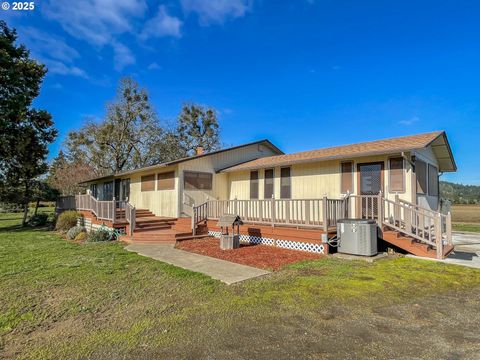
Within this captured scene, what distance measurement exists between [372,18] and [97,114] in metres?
27.1

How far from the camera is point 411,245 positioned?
777 centimetres

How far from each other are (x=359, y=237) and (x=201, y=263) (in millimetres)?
4429

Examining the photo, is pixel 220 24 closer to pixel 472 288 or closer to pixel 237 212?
pixel 237 212

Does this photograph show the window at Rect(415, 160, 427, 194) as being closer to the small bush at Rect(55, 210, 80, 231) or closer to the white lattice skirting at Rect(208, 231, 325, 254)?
the white lattice skirting at Rect(208, 231, 325, 254)

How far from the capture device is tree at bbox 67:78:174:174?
2889 cm

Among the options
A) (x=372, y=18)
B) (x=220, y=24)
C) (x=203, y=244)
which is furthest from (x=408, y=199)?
(x=220, y=24)

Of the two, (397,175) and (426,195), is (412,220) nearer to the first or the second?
(397,175)

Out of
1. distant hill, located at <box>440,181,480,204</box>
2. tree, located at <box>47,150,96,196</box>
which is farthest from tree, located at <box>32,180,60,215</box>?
distant hill, located at <box>440,181,480,204</box>

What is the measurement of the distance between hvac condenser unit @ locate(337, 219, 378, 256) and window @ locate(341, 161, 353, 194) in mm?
2366

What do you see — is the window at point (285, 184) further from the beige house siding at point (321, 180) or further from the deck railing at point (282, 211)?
the deck railing at point (282, 211)

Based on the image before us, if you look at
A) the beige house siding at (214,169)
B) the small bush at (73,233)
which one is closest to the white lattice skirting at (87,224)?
the small bush at (73,233)

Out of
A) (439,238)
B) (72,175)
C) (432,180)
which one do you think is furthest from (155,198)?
(72,175)

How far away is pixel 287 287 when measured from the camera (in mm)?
5285

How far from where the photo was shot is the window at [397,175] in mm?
8812
